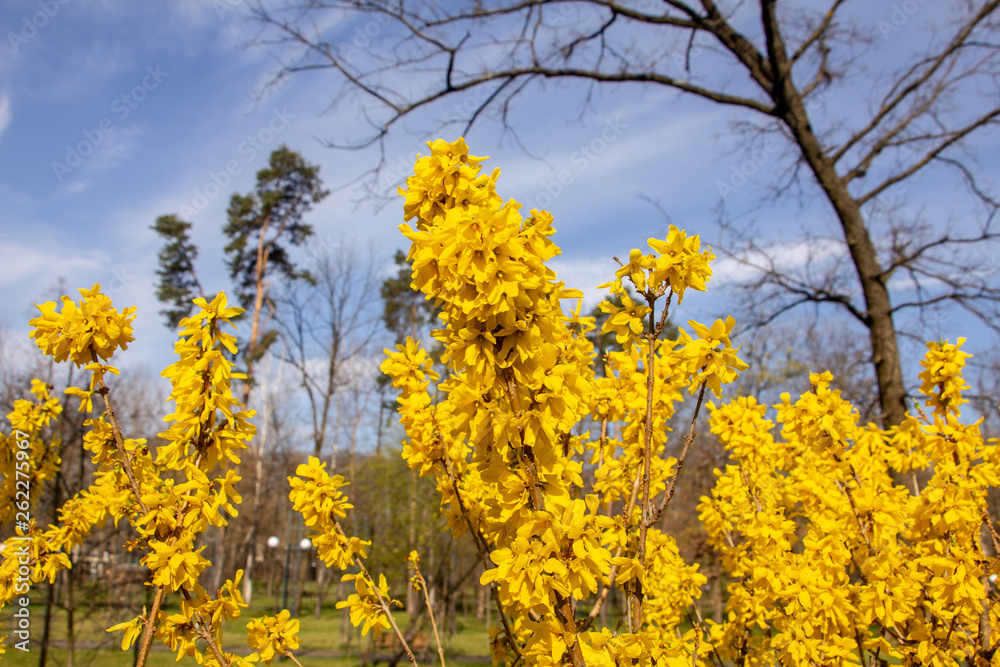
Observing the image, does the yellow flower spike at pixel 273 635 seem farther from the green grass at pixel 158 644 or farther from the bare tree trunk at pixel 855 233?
the green grass at pixel 158 644

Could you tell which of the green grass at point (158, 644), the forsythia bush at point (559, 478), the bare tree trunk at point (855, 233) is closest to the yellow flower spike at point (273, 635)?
the forsythia bush at point (559, 478)

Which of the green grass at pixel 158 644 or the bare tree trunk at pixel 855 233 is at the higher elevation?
the bare tree trunk at pixel 855 233

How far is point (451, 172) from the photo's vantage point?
1.40 m

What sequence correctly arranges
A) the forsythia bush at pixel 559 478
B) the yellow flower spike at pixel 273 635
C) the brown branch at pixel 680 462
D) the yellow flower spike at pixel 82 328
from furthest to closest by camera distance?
1. the yellow flower spike at pixel 273 635
2. the yellow flower spike at pixel 82 328
3. the brown branch at pixel 680 462
4. the forsythia bush at pixel 559 478

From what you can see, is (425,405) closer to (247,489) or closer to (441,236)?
(441,236)

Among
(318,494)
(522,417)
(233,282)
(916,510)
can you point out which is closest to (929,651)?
(916,510)

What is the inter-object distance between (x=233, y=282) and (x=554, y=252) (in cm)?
1947

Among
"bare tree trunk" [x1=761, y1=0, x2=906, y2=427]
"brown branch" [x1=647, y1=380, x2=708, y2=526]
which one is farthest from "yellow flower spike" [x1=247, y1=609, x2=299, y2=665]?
"bare tree trunk" [x1=761, y1=0, x2=906, y2=427]

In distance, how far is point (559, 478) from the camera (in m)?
1.39

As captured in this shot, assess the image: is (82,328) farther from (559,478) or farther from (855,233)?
(855,233)

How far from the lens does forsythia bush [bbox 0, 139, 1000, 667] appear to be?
1.23 m

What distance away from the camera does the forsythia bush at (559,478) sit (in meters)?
1.23

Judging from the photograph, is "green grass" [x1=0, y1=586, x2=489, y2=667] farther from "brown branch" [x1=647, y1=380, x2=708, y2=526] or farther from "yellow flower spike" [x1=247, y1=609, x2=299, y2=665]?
"brown branch" [x1=647, y1=380, x2=708, y2=526]

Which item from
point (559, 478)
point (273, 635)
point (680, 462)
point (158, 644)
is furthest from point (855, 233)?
point (158, 644)
